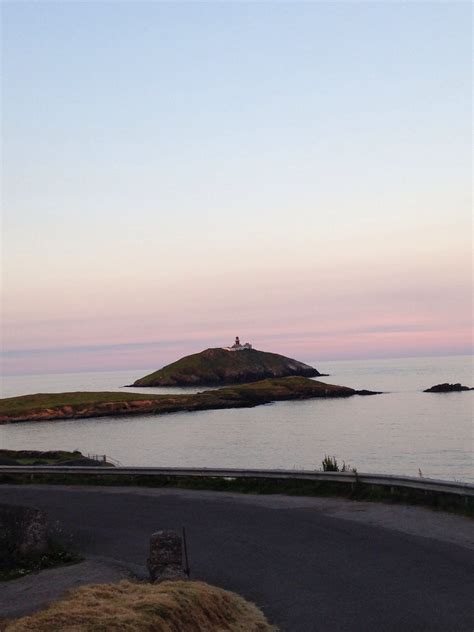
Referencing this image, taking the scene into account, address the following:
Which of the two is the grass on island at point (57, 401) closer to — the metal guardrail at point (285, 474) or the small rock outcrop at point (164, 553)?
the metal guardrail at point (285, 474)

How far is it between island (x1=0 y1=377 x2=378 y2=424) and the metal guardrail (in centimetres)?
8567

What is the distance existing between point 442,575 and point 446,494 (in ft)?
22.4

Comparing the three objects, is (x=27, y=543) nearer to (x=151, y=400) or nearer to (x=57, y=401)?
(x=151, y=400)

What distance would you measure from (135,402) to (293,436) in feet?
179

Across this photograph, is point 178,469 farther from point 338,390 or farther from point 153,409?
point 338,390

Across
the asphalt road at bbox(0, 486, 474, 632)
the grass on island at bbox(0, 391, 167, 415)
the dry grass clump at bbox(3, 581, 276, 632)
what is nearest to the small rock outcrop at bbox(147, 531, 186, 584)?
the dry grass clump at bbox(3, 581, 276, 632)

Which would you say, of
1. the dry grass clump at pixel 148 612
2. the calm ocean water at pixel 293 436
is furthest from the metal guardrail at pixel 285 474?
the calm ocean water at pixel 293 436

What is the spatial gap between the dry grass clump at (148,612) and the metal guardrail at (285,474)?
30.5 feet

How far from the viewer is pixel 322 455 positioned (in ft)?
190

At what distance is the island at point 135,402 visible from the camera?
116606 mm

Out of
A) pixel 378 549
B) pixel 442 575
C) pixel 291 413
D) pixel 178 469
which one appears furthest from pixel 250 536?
pixel 291 413

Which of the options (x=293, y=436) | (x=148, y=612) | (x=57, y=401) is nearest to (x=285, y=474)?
(x=148, y=612)

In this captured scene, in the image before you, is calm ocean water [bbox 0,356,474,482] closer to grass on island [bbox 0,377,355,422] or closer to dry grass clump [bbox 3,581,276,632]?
grass on island [bbox 0,377,355,422]

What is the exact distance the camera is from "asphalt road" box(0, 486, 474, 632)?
1105 cm
